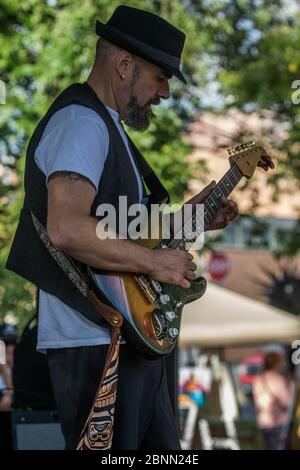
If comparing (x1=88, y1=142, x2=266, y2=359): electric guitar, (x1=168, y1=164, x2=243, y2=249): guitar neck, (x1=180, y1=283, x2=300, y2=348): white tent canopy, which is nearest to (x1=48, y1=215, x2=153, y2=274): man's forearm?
(x1=88, y1=142, x2=266, y2=359): electric guitar

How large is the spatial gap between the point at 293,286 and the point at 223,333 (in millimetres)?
7797

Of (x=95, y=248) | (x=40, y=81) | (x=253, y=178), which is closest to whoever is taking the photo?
(x=95, y=248)

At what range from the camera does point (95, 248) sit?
10.8ft

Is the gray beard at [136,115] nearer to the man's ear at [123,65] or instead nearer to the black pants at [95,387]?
the man's ear at [123,65]

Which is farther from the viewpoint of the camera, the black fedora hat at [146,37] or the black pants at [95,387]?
the black fedora hat at [146,37]

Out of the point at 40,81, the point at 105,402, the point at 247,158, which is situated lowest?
the point at 105,402

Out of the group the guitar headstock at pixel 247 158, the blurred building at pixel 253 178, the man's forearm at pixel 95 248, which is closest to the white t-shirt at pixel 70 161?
the man's forearm at pixel 95 248

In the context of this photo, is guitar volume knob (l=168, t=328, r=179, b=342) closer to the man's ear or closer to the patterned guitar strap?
the patterned guitar strap

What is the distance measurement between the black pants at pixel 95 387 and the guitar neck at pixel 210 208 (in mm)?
447

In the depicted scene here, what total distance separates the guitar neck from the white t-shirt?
0.47 meters

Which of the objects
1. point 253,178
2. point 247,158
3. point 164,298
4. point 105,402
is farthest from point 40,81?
point 105,402

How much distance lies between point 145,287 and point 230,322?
38.7ft

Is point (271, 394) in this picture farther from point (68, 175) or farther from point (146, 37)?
point (68, 175)

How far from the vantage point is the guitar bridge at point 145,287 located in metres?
3.45
